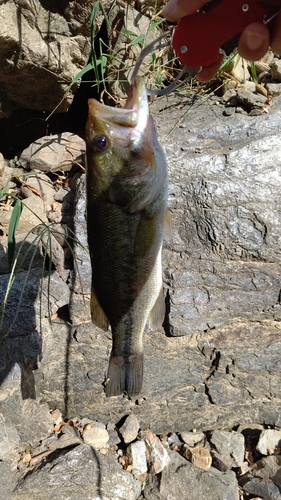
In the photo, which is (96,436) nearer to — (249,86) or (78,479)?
(78,479)

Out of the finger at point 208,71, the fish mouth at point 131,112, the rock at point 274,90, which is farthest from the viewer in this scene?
the rock at point 274,90

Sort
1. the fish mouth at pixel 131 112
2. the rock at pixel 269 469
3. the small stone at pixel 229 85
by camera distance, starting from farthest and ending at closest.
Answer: the small stone at pixel 229 85, the rock at pixel 269 469, the fish mouth at pixel 131 112

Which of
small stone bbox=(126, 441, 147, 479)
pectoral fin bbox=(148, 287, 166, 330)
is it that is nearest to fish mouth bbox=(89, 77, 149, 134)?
pectoral fin bbox=(148, 287, 166, 330)

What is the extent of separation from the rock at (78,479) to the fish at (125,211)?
1.17 metres

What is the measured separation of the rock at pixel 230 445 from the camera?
9.61 ft

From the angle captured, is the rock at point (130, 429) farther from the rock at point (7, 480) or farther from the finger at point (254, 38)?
the finger at point (254, 38)

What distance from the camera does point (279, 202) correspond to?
269cm

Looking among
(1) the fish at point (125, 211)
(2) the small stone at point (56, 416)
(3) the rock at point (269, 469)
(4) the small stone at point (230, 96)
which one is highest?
(4) the small stone at point (230, 96)

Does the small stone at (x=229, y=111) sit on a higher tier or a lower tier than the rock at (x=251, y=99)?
lower

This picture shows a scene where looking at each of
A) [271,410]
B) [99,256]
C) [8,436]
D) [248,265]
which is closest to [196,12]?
[99,256]

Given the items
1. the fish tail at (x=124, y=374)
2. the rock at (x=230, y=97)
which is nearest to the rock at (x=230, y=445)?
the fish tail at (x=124, y=374)

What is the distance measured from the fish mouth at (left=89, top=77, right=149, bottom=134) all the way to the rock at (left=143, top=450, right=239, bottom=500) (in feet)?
Answer: 7.16

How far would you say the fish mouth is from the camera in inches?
49.1

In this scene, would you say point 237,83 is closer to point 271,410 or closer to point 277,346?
point 277,346
